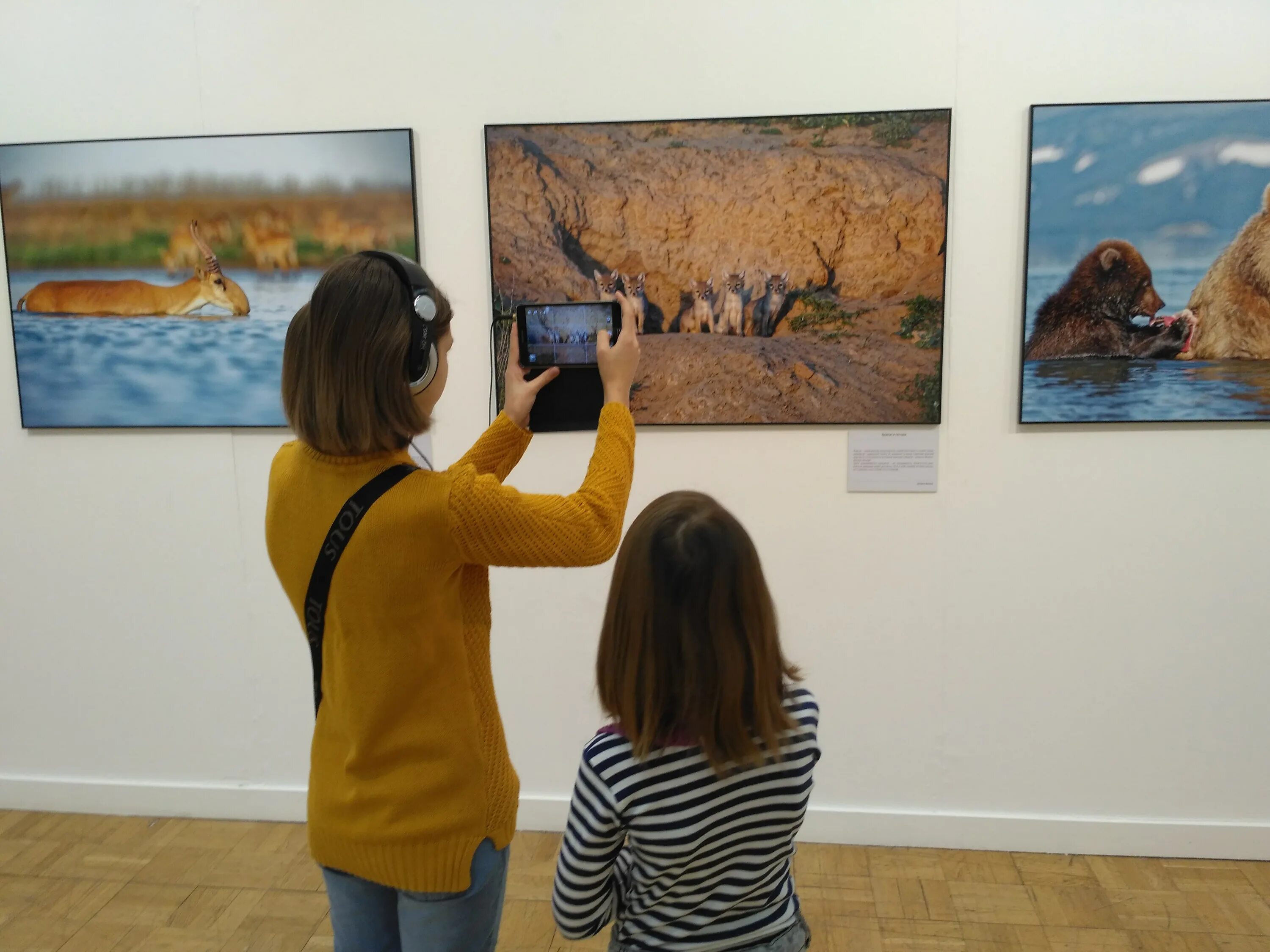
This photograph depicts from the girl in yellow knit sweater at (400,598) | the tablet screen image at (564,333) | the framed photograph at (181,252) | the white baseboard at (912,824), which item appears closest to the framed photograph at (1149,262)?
the white baseboard at (912,824)

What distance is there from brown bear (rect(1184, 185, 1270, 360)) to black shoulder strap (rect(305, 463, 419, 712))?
215 centimetres

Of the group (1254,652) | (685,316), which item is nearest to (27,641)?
(685,316)

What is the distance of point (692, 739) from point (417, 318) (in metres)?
0.64

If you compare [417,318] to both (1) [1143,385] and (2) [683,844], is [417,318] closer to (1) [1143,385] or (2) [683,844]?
(2) [683,844]

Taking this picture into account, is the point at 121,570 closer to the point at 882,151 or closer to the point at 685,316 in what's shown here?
the point at 685,316

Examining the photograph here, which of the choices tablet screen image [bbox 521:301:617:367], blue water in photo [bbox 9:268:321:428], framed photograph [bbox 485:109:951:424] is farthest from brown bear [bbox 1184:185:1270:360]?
blue water in photo [bbox 9:268:321:428]

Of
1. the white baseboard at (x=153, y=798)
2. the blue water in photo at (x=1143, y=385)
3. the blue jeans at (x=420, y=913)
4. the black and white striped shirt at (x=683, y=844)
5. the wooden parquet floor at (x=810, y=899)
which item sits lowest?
the wooden parquet floor at (x=810, y=899)

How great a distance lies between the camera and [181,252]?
8.26ft

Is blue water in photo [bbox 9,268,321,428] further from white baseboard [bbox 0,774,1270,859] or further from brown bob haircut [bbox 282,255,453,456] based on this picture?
brown bob haircut [bbox 282,255,453,456]

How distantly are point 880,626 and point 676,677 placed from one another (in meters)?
1.63

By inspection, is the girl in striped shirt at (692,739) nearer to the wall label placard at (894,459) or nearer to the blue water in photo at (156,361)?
the wall label placard at (894,459)

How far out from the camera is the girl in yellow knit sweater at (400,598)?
110 centimetres

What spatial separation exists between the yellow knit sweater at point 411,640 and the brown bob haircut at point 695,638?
0.53ft

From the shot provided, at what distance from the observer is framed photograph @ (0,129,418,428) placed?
2.46m
